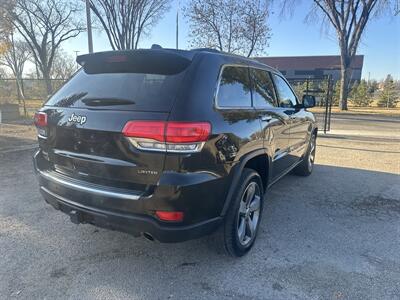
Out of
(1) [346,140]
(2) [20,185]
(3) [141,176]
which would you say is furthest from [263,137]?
(1) [346,140]

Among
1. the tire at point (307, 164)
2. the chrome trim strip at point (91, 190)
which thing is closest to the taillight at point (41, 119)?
the chrome trim strip at point (91, 190)

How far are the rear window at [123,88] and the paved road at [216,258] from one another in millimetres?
1389

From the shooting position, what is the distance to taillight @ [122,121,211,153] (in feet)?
7.17

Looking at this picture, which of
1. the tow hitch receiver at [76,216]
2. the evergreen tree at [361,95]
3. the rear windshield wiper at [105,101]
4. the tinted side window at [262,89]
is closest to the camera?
the rear windshield wiper at [105,101]

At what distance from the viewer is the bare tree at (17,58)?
14.5 m

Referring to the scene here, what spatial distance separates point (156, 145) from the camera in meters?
2.22

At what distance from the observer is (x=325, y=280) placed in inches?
104

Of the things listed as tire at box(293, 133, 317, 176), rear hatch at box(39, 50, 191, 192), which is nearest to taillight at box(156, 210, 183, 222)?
rear hatch at box(39, 50, 191, 192)

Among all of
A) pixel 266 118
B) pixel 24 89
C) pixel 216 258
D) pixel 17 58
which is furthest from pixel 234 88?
pixel 17 58

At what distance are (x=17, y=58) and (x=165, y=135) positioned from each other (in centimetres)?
5417

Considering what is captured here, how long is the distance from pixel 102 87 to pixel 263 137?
1598 millimetres

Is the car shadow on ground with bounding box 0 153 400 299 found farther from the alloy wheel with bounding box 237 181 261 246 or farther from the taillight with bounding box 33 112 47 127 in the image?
the taillight with bounding box 33 112 47 127

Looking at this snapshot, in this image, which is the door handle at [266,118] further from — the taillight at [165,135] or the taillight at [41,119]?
the taillight at [41,119]

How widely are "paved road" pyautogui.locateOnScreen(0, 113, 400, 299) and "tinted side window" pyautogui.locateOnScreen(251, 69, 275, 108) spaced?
4.61 feet
